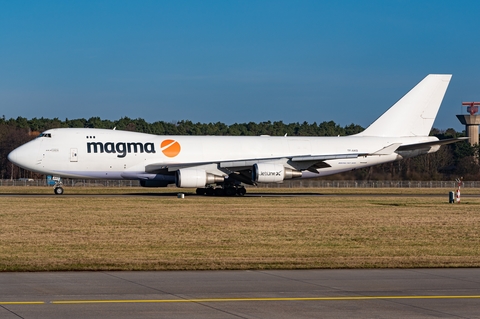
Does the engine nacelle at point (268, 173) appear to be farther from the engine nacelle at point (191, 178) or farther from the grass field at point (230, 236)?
the grass field at point (230, 236)

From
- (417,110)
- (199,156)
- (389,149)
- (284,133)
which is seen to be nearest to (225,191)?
(199,156)

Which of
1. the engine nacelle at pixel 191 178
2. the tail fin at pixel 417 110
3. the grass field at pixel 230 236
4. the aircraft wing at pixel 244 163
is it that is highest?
the tail fin at pixel 417 110

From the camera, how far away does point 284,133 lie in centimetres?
12400

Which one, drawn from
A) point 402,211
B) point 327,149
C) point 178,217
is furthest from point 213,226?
point 327,149

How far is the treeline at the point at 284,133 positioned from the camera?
7069 cm

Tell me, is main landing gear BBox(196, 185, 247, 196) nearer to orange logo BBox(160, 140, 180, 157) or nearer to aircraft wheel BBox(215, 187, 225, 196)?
aircraft wheel BBox(215, 187, 225, 196)

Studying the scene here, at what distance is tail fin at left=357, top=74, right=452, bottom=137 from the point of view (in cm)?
5125

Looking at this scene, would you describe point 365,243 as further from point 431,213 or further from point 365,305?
point 431,213

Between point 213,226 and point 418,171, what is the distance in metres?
50.6

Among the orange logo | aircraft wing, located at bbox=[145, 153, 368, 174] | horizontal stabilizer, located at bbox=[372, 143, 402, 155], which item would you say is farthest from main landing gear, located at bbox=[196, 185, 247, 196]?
horizontal stabilizer, located at bbox=[372, 143, 402, 155]

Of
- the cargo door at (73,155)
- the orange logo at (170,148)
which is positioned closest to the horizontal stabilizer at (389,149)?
the orange logo at (170,148)

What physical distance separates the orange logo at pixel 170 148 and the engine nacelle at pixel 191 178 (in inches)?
102

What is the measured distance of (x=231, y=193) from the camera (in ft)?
150

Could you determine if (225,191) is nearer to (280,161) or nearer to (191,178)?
(191,178)
